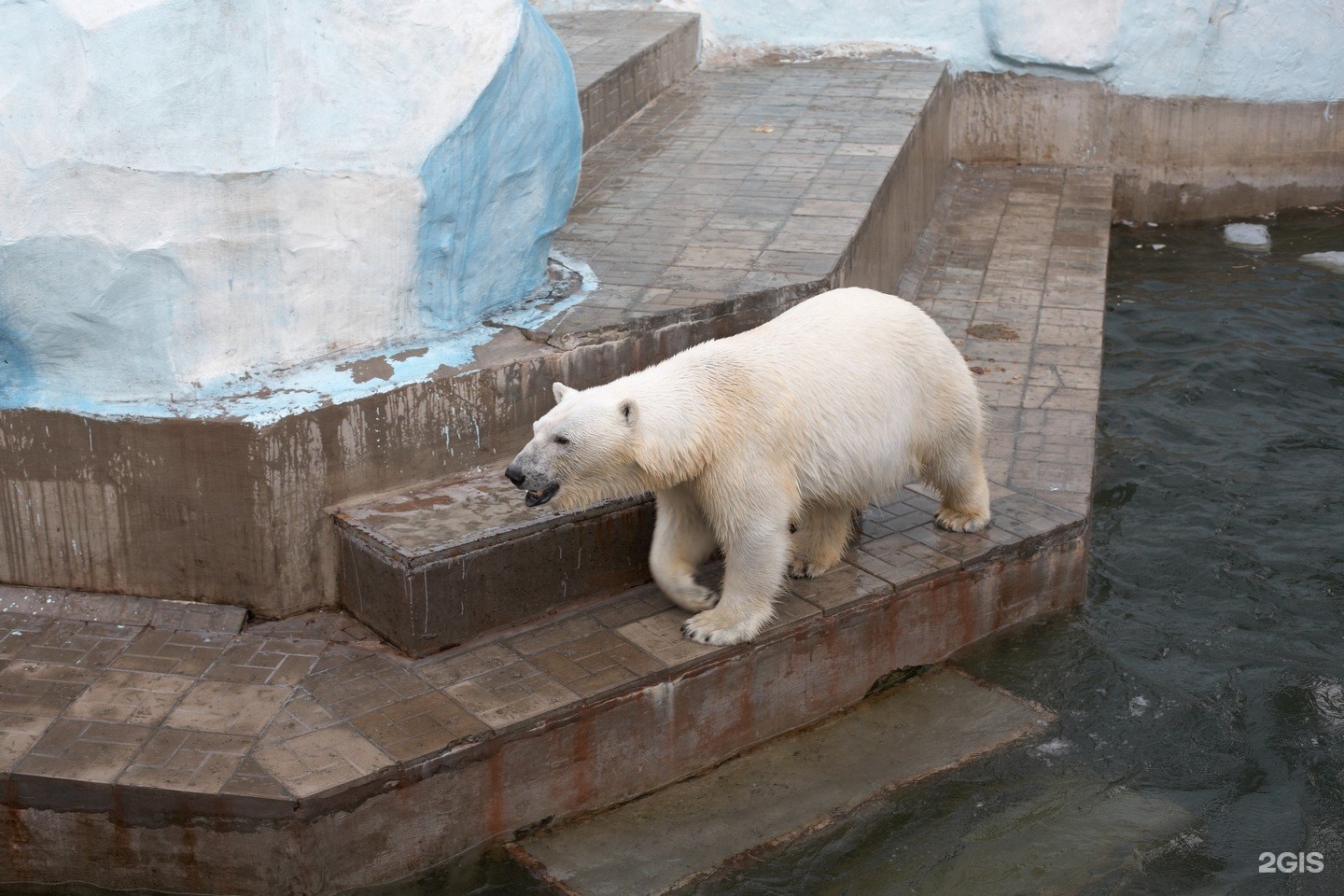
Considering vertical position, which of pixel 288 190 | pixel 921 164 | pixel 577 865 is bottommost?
pixel 577 865

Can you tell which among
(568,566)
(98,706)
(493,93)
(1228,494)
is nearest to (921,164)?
(1228,494)

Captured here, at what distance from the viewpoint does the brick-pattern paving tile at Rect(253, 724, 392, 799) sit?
171 inches

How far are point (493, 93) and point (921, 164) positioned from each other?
5.42 meters

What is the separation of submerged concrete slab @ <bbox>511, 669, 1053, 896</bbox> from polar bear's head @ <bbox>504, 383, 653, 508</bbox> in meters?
1.17

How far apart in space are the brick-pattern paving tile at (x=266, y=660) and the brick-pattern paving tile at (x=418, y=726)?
41 cm

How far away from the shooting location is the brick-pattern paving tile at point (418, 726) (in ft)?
14.9

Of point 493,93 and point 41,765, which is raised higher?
point 493,93

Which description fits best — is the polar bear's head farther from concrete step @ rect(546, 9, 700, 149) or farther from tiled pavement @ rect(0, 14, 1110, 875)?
concrete step @ rect(546, 9, 700, 149)

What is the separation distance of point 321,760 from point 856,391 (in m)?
2.29

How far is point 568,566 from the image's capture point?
5355 millimetres

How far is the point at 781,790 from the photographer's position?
519 centimetres

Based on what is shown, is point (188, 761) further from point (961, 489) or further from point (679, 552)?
point (961, 489)

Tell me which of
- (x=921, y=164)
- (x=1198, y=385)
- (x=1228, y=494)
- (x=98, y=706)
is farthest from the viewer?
(x=921, y=164)

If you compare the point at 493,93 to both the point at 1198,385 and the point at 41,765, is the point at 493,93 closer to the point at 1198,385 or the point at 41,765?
the point at 41,765
